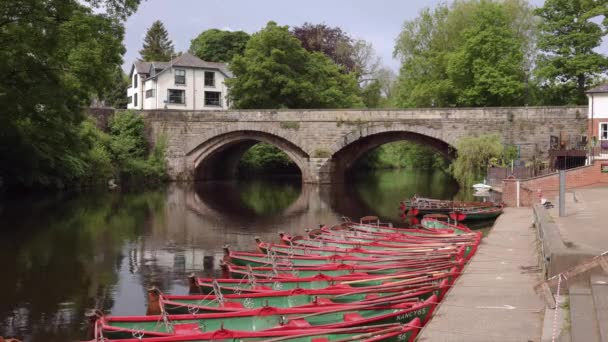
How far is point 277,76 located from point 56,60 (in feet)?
92.1

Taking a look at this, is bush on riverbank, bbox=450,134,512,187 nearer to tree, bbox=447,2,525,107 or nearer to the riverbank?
tree, bbox=447,2,525,107

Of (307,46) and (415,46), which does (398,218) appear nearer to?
(415,46)

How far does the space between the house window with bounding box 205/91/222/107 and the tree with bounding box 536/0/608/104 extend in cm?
3146

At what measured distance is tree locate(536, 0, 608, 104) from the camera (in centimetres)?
4125

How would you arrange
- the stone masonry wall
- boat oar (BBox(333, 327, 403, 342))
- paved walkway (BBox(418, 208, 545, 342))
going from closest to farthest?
boat oar (BBox(333, 327, 403, 342)) → paved walkway (BBox(418, 208, 545, 342)) → the stone masonry wall

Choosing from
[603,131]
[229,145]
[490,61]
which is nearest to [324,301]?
[603,131]

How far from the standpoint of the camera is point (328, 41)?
6812 centimetres

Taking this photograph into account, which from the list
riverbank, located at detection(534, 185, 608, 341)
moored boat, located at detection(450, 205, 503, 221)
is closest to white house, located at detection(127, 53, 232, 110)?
moored boat, located at detection(450, 205, 503, 221)

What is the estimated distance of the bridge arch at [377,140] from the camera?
Result: 40.0m

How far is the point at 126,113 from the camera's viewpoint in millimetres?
46000

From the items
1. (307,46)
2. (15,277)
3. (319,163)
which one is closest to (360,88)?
(307,46)

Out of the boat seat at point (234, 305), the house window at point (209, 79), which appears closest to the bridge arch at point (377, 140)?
the house window at point (209, 79)

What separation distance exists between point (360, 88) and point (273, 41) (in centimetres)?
2022

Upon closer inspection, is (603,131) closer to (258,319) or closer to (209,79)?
(258,319)
